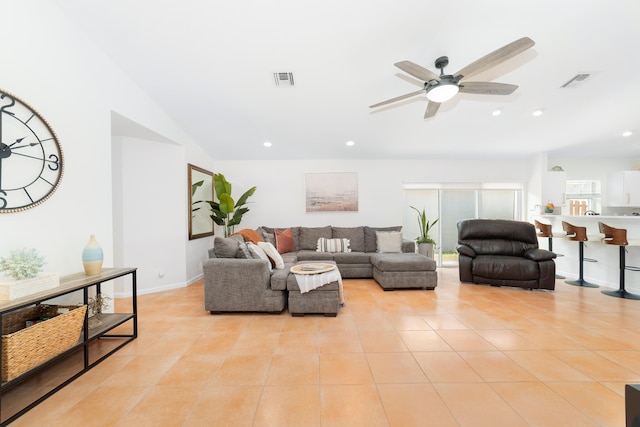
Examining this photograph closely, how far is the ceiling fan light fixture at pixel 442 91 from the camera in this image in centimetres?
253

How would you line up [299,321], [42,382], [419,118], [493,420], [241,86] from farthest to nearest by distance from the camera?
[419,118] → [241,86] → [299,321] → [42,382] → [493,420]

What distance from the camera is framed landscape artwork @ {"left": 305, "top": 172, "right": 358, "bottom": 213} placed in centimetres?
603

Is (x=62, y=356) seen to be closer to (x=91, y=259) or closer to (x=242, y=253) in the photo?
(x=91, y=259)

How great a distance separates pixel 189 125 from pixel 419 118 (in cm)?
379

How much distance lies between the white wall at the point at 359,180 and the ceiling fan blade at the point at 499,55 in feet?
12.3

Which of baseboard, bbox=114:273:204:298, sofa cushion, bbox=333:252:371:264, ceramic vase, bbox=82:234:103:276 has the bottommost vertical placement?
baseboard, bbox=114:273:204:298

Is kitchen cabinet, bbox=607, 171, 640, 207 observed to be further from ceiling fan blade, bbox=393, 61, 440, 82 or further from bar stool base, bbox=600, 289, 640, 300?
ceiling fan blade, bbox=393, 61, 440, 82

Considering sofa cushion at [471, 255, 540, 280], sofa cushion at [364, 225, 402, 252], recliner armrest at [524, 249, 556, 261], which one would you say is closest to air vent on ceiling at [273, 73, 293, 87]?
sofa cushion at [364, 225, 402, 252]

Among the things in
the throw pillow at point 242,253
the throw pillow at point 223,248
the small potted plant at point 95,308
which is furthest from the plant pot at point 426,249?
the small potted plant at point 95,308

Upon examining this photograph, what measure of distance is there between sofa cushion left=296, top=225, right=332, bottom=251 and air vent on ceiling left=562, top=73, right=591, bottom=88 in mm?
4253

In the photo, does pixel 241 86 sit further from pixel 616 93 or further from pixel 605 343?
pixel 616 93

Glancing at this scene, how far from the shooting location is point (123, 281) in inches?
159

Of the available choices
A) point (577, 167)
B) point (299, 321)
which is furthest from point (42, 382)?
point (577, 167)

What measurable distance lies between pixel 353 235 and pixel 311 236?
87 cm
